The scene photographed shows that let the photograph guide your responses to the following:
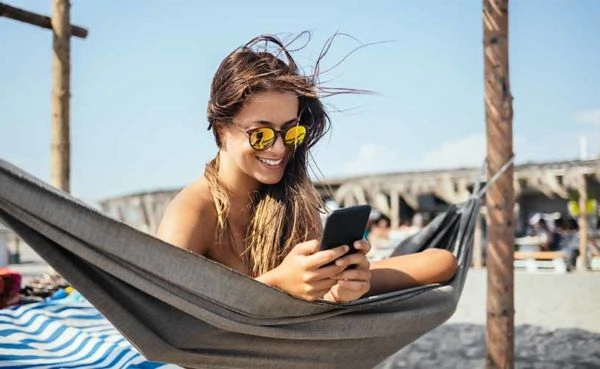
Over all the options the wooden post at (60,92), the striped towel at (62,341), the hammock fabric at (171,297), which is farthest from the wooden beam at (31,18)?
the hammock fabric at (171,297)

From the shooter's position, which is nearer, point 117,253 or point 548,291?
point 117,253

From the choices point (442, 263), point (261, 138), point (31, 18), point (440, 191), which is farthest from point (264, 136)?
point (440, 191)

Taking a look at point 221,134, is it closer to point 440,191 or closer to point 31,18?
point 31,18

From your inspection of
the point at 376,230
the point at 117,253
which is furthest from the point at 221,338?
the point at 376,230

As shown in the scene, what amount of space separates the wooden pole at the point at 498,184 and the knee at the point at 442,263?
1138mm

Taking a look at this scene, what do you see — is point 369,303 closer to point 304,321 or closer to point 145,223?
point 304,321

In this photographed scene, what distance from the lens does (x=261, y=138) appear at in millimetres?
1337

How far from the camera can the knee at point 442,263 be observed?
4.89ft

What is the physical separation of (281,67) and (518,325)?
3905 millimetres

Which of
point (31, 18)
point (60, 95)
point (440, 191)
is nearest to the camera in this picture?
point (31, 18)

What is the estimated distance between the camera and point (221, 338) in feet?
3.86

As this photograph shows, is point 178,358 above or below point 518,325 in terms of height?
above

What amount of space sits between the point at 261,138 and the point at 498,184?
156 centimetres

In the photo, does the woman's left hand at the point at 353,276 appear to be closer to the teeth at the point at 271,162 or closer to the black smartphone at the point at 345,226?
the black smartphone at the point at 345,226
